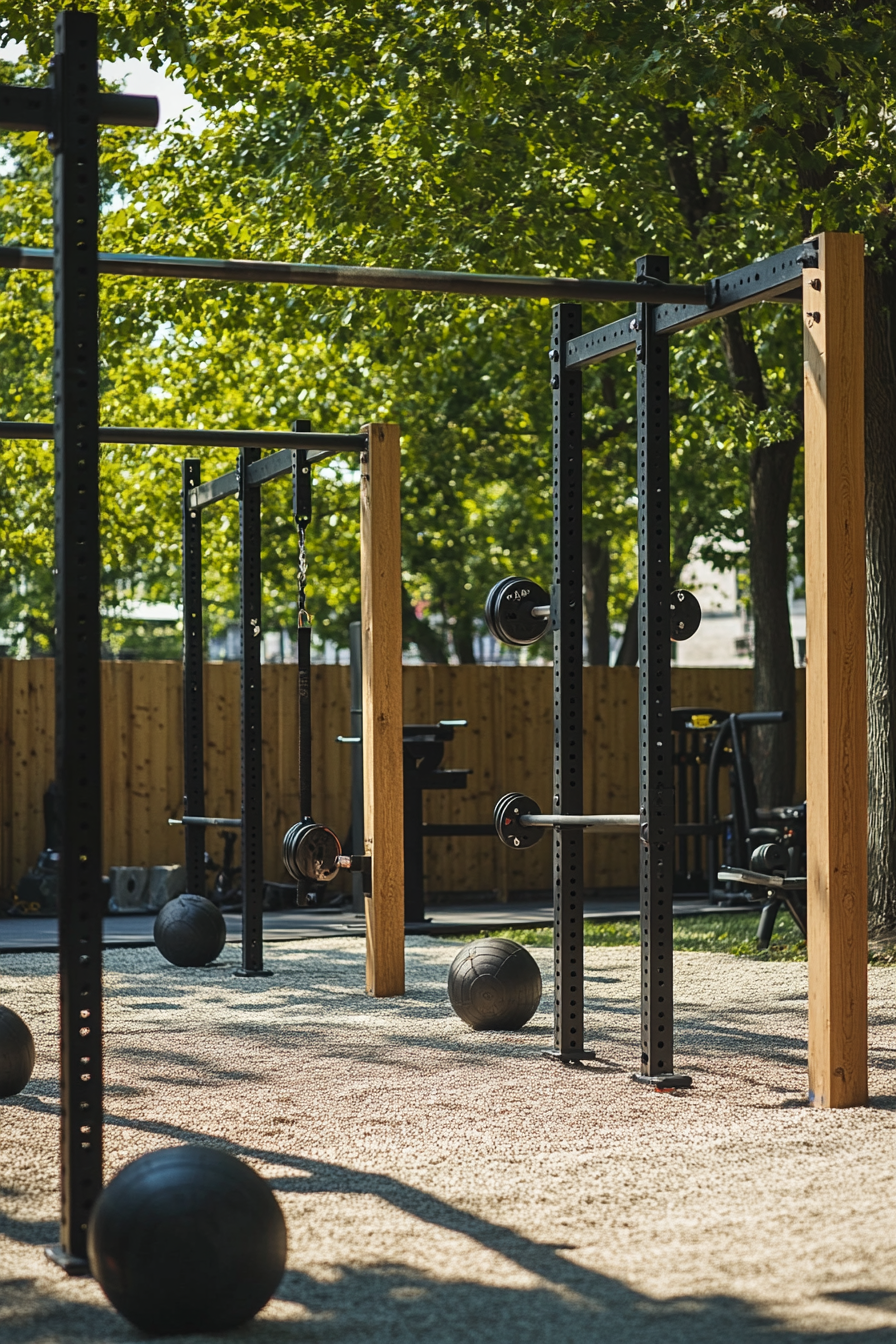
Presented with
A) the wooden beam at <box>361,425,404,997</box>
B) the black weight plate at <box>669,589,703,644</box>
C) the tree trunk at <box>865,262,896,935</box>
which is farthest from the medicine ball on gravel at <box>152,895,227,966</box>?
the black weight plate at <box>669,589,703,644</box>

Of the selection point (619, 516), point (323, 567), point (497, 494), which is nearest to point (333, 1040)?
point (619, 516)

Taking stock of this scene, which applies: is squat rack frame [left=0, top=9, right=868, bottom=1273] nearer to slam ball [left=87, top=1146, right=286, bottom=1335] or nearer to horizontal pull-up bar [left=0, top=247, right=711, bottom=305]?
horizontal pull-up bar [left=0, top=247, right=711, bottom=305]

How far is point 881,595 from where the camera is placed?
10180 millimetres

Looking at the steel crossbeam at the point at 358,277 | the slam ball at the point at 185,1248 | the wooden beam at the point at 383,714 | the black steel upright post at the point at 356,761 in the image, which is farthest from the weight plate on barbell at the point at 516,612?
the black steel upright post at the point at 356,761

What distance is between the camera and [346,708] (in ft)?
50.8

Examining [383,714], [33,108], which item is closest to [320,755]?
[383,714]

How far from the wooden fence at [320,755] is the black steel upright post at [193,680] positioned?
4182mm

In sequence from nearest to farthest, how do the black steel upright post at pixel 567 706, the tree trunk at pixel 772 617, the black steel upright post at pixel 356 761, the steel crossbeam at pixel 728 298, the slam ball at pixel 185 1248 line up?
1. the slam ball at pixel 185 1248
2. the steel crossbeam at pixel 728 298
3. the black steel upright post at pixel 567 706
4. the black steel upright post at pixel 356 761
5. the tree trunk at pixel 772 617

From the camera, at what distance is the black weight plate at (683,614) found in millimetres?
6344

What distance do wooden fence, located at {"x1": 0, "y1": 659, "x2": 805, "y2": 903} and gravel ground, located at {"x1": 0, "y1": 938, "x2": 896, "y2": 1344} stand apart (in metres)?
6.21

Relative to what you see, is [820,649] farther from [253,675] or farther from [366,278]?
[253,675]

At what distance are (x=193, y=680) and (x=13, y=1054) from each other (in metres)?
4.56

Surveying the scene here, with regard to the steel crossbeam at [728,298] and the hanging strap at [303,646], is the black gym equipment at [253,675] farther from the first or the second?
the steel crossbeam at [728,298]

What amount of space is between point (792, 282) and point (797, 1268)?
11.4 ft
